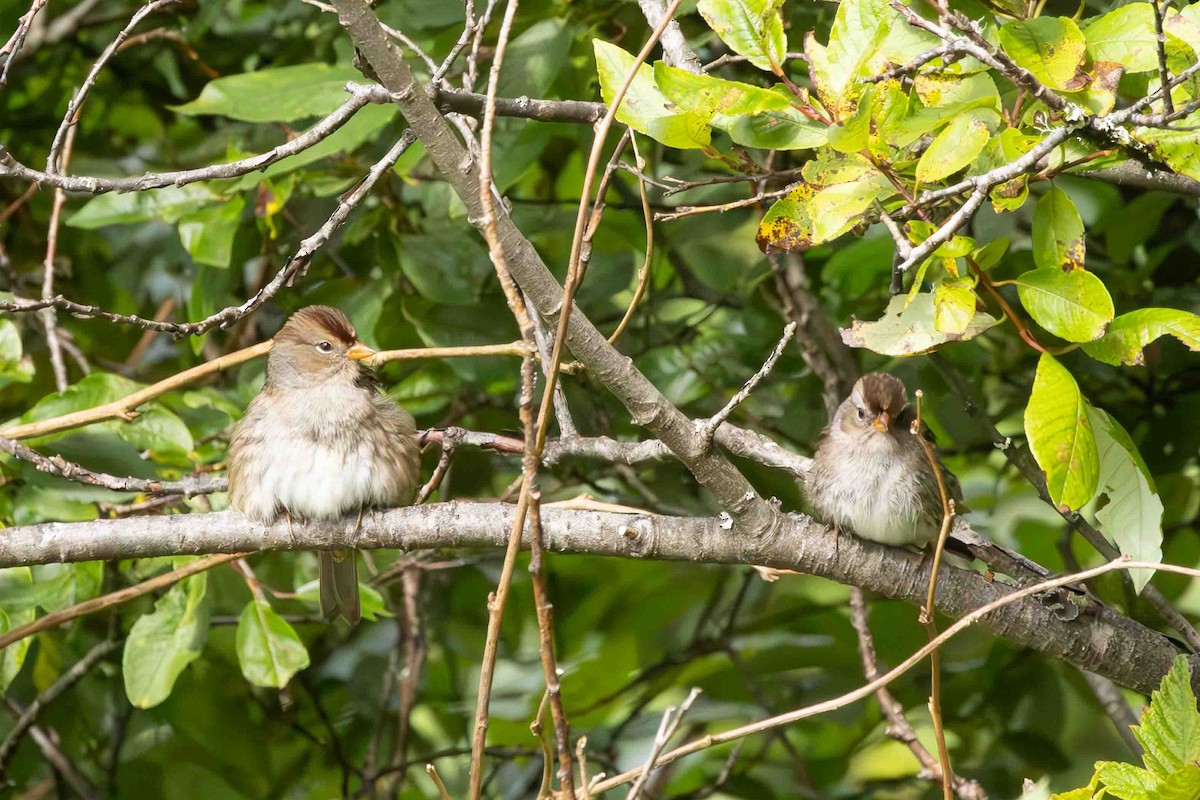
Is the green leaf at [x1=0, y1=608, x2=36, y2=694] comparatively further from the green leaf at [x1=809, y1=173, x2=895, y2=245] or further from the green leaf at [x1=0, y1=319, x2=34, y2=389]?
the green leaf at [x1=809, y1=173, x2=895, y2=245]

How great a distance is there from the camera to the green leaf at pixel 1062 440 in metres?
2.09

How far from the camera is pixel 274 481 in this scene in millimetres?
3076

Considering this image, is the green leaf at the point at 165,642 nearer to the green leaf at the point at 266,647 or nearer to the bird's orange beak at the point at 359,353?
the green leaf at the point at 266,647

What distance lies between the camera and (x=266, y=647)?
3.18 metres

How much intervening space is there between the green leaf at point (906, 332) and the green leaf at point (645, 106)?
16.4 inches

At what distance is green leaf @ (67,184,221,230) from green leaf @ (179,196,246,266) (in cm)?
3

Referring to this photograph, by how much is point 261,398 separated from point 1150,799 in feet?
7.89

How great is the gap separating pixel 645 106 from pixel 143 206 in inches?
69.1

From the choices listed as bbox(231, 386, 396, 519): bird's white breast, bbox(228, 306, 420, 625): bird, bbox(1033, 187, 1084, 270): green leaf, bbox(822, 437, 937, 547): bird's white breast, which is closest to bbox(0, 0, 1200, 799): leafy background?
bbox(1033, 187, 1084, 270): green leaf

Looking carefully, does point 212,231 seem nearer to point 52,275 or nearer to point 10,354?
point 52,275

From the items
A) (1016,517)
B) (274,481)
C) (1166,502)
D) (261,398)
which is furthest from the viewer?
(1016,517)

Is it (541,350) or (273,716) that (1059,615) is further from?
(273,716)

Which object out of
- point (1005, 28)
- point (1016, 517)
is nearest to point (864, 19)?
point (1005, 28)

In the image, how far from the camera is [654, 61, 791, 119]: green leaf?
81.0 inches
